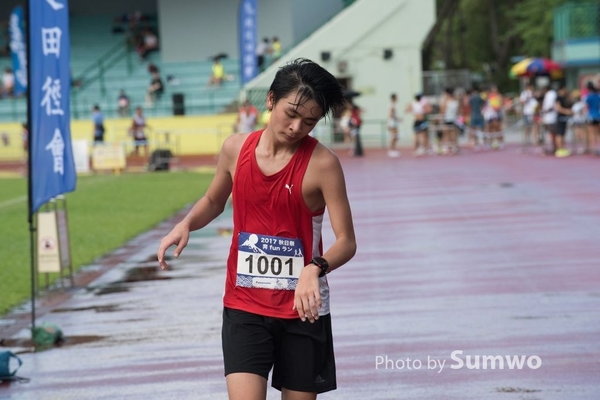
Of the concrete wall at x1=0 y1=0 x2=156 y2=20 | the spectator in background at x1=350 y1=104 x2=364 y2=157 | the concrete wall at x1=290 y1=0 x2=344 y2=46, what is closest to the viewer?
the spectator in background at x1=350 y1=104 x2=364 y2=157

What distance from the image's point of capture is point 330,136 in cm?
4388

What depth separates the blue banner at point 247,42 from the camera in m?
38.3

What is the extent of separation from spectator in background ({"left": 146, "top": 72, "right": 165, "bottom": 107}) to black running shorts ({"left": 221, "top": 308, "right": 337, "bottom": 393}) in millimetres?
40775

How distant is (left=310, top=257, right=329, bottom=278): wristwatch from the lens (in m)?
4.80

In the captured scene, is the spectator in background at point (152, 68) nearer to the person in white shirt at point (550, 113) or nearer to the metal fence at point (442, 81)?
the metal fence at point (442, 81)

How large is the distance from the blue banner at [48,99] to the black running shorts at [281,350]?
234 inches

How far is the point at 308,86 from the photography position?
15.9ft

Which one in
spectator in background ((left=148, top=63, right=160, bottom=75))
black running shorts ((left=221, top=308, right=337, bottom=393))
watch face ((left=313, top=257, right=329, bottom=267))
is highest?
spectator in background ((left=148, top=63, right=160, bottom=75))

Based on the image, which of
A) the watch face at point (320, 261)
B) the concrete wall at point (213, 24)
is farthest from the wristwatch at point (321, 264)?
the concrete wall at point (213, 24)

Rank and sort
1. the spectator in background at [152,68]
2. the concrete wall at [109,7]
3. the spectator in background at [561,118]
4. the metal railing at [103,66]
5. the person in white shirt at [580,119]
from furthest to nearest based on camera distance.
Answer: the concrete wall at [109,7]
the metal railing at [103,66]
the spectator in background at [152,68]
the person in white shirt at [580,119]
the spectator in background at [561,118]

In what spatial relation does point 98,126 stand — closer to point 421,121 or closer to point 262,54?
point 262,54

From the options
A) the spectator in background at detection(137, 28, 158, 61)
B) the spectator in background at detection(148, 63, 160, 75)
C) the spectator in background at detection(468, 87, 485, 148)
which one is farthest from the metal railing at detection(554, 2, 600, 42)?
the spectator in background at detection(137, 28, 158, 61)

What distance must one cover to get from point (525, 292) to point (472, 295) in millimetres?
478

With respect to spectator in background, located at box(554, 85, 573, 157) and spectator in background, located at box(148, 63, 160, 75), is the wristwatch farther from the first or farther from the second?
spectator in background, located at box(148, 63, 160, 75)
